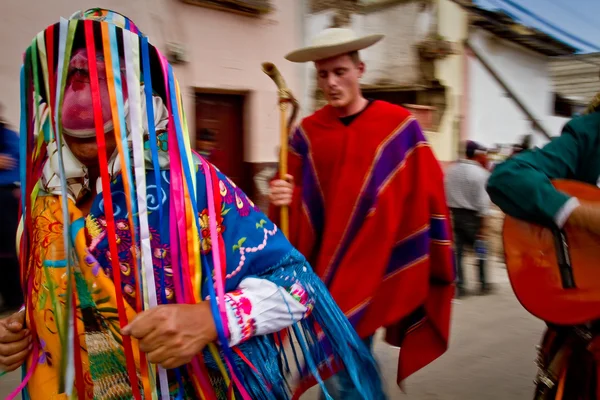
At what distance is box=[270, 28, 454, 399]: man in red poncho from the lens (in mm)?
2367

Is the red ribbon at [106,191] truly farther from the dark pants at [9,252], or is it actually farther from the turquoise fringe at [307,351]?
the dark pants at [9,252]

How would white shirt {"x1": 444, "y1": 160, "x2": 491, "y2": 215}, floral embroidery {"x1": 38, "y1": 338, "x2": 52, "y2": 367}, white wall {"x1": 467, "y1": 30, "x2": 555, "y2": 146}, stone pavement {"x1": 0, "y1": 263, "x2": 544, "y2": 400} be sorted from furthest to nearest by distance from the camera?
white wall {"x1": 467, "y1": 30, "x2": 555, "y2": 146}
white shirt {"x1": 444, "y1": 160, "x2": 491, "y2": 215}
stone pavement {"x1": 0, "y1": 263, "x2": 544, "y2": 400}
floral embroidery {"x1": 38, "y1": 338, "x2": 52, "y2": 367}

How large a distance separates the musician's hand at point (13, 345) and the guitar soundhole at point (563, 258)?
1.63 metres

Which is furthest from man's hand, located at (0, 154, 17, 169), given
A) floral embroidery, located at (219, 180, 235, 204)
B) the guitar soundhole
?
the guitar soundhole

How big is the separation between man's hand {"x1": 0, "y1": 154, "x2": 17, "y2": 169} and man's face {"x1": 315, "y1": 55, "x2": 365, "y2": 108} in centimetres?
270

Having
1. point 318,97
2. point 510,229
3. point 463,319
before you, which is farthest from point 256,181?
point 510,229

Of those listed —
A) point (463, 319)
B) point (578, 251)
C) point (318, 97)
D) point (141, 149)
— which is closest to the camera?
point (141, 149)

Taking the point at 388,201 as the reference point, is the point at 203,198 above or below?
above

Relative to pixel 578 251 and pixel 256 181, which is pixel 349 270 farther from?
pixel 256 181

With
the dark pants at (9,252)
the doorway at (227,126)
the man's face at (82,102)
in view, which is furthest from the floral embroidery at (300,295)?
the doorway at (227,126)

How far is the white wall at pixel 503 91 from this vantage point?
38.8 feet

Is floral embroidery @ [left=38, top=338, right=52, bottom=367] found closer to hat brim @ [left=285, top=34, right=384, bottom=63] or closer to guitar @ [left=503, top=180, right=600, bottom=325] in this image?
guitar @ [left=503, top=180, right=600, bottom=325]

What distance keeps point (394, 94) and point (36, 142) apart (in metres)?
10.4

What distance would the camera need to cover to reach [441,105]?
1091 cm
